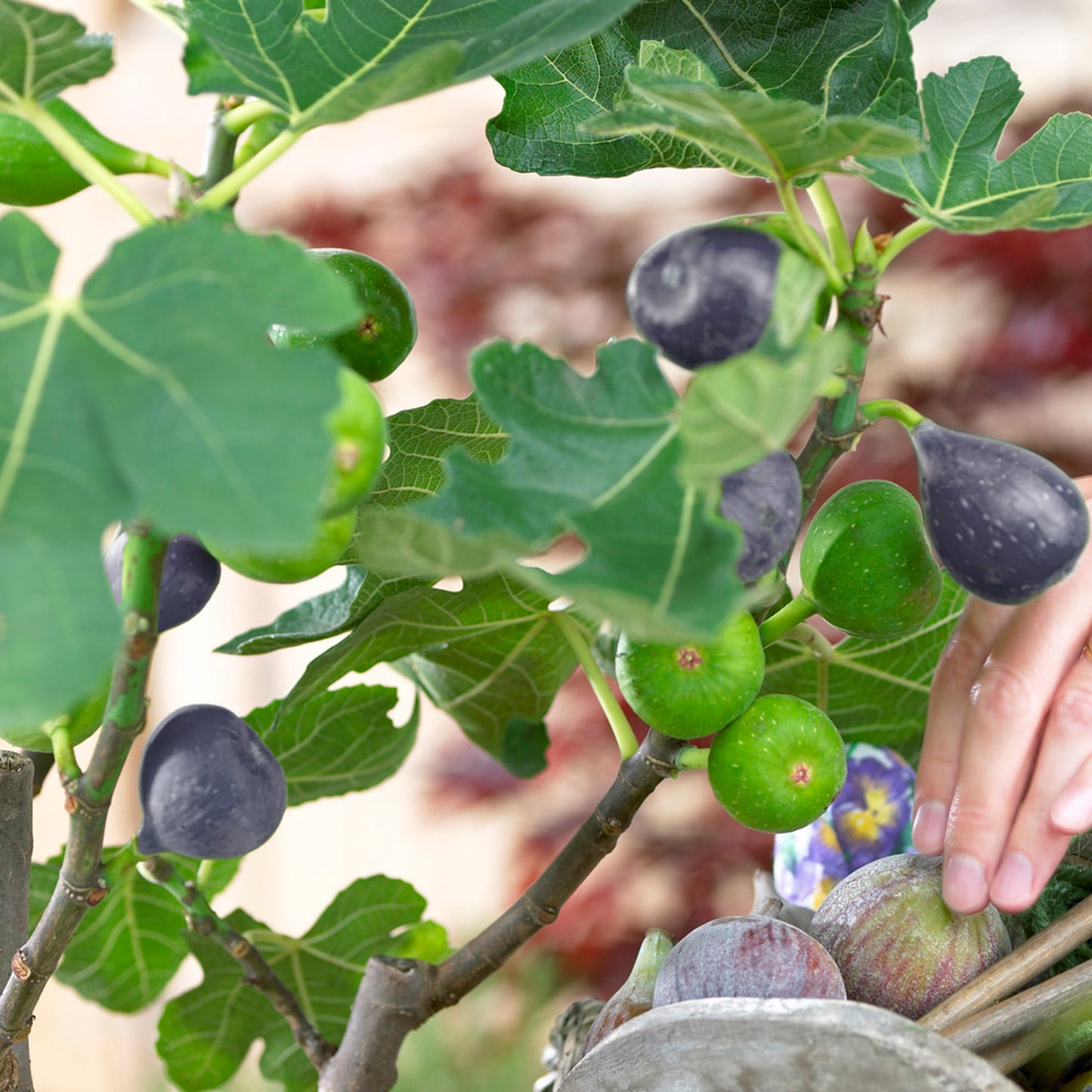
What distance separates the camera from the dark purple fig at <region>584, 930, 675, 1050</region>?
0.49 m

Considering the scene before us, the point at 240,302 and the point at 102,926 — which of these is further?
the point at 102,926

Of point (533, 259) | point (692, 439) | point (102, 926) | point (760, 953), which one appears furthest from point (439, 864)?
point (692, 439)

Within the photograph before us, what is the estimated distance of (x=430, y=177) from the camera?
6.37ft

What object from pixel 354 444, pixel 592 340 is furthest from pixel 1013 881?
pixel 592 340

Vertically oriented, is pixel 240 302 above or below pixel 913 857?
above

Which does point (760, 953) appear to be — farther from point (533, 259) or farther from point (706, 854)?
point (533, 259)

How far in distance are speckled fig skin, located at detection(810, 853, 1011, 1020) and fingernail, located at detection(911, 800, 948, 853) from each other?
0.17 feet

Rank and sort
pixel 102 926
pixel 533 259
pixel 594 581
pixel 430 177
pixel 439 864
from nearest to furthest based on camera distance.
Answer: pixel 594 581
pixel 102 926
pixel 533 259
pixel 430 177
pixel 439 864

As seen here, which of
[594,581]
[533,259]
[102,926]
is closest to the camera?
[594,581]

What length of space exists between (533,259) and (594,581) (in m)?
1.59

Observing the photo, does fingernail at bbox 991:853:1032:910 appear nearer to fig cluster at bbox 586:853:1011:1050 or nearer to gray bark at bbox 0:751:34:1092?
fig cluster at bbox 586:853:1011:1050

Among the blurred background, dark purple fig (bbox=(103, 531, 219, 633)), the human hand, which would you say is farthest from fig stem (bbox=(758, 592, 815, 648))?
the blurred background

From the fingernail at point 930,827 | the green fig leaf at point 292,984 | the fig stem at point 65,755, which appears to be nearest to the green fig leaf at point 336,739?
the green fig leaf at point 292,984

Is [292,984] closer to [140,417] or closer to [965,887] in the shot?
[965,887]
